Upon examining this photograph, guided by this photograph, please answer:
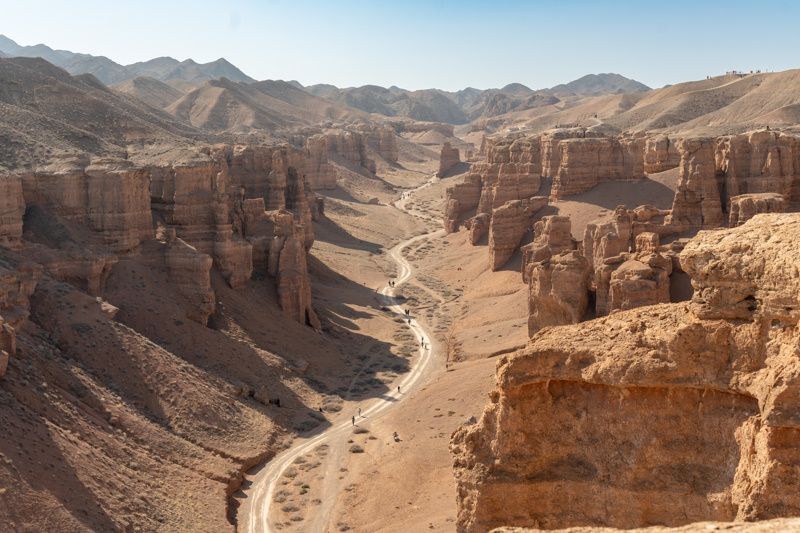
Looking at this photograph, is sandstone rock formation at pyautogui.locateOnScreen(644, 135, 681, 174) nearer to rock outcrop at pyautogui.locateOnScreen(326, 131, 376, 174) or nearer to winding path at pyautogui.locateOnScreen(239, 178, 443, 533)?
winding path at pyautogui.locateOnScreen(239, 178, 443, 533)

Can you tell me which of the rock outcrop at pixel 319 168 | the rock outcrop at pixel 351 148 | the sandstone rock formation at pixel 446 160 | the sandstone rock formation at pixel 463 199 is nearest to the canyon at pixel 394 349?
the sandstone rock formation at pixel 463 199

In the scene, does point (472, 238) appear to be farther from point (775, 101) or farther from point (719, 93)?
point (719, 93)

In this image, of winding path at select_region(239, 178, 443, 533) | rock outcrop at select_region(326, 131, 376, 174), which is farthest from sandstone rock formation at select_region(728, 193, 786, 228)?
rock outcrop at select_region(326, 131, 376, 174)

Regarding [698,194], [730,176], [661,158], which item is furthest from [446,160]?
[698,194]

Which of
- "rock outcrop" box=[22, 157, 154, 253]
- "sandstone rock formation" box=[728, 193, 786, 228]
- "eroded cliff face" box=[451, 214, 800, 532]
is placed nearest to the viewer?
"eroded cliff face" box=[451, 214, 800, 532]

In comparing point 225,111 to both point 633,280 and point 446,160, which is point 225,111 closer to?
point 446,160

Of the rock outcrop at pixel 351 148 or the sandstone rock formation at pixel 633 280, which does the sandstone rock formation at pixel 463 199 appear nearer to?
the sandstone rock formation at pixel 633 280
